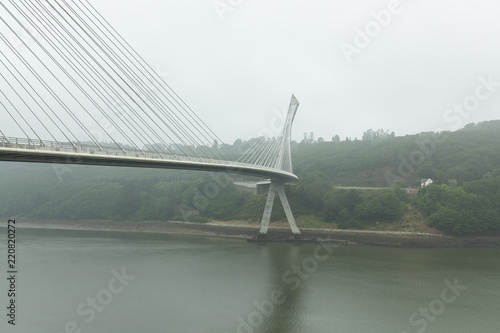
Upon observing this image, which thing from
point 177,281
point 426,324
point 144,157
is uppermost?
point 144,157

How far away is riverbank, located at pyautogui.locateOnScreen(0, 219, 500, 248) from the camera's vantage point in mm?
21422

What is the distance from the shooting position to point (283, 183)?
88.8ft

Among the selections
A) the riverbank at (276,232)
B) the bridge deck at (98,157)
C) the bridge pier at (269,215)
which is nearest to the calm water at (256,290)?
the riverbank at (276,232)

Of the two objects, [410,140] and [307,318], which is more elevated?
[410,140]

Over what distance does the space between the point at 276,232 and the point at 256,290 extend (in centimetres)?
1306

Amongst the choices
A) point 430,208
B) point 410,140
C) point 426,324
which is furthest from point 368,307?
point 410,140

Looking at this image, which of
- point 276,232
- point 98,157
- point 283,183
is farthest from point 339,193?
point 98,157

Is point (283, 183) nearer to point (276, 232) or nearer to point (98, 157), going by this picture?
point (276, 232)

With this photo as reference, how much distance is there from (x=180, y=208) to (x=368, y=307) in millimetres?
27112

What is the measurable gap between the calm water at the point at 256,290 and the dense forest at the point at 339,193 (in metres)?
4.62

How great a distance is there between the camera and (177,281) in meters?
14.2

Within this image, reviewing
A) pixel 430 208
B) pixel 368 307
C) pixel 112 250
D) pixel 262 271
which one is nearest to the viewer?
pixel 368 307

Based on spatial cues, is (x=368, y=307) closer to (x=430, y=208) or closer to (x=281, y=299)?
(x=281, y=299)

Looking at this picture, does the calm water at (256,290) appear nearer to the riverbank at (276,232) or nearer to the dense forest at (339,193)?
the riverbank at (276,232)
